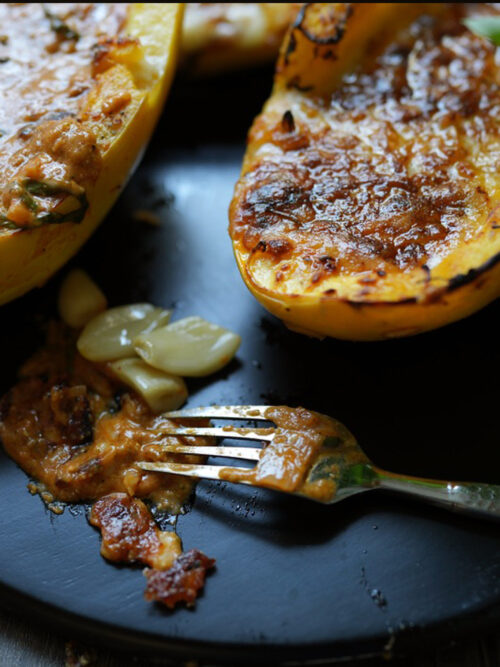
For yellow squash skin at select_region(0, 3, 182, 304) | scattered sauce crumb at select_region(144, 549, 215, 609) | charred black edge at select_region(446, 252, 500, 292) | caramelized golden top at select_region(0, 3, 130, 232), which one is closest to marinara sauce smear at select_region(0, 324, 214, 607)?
scattered sauce crumb at select_region(144, 549, 215, 609)

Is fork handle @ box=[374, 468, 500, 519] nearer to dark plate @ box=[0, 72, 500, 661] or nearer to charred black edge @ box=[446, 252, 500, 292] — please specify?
dark plate @ box=[0, 72, 500, 661]

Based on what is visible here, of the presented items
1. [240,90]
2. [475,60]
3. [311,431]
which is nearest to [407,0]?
[475,60]

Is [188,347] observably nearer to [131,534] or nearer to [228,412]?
[228,412]

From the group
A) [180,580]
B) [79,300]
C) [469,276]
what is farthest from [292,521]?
[79,300]

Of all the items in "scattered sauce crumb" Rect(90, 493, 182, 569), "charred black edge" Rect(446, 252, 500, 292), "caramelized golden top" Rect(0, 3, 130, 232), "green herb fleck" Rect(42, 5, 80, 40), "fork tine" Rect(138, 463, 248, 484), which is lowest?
"scattered sauce crumb" Rect(90, 493, 182, 569)

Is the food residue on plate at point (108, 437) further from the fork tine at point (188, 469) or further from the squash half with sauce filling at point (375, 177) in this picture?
the squash half with sauce filling at point (375, 177)

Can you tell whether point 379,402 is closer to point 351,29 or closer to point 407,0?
point 351,29
